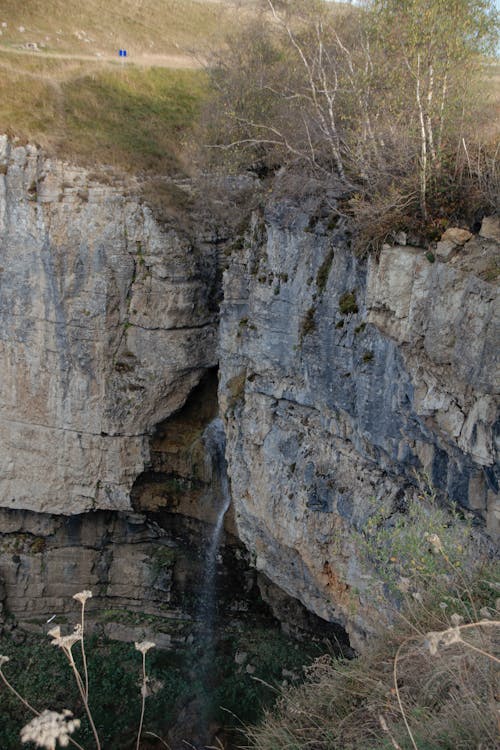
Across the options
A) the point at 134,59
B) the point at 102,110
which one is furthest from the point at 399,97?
the point at 134,59

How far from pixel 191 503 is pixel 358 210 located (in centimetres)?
886

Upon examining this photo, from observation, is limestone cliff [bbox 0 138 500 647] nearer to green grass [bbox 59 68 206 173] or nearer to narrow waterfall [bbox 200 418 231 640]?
narrow waterfall [bbox 200 418 231 640]

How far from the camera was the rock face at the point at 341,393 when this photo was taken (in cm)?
824

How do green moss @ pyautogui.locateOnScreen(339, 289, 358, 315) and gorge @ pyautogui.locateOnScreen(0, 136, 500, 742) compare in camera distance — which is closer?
gorge @ pyautogui.locateOnScreen(0, 136, 500, 742)

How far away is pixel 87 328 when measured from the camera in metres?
14.6

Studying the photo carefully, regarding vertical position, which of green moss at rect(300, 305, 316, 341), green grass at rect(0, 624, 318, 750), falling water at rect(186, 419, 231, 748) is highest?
green moss at rect(300, 305, 316, 341)

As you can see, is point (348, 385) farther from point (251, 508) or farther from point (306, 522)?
point (251, 508)

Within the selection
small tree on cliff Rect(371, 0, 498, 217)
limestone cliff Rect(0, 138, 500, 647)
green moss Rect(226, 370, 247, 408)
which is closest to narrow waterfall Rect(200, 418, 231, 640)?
limestone cliff Rect(0, 138, 500, 647)

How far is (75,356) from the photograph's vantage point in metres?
14.8

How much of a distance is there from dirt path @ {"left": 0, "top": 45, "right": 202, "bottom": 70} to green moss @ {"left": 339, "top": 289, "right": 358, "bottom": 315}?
1234cm

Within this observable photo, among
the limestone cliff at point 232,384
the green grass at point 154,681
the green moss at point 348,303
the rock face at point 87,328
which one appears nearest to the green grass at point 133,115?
the limestone cliff at point 232,384

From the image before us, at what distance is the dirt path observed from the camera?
18.4m

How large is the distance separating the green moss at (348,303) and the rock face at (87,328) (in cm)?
497

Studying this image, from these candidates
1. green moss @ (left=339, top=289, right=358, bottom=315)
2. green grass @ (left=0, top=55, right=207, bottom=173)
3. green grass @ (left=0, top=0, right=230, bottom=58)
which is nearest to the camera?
green moss @ (left=339, top=289, right=358, bottom=315)
